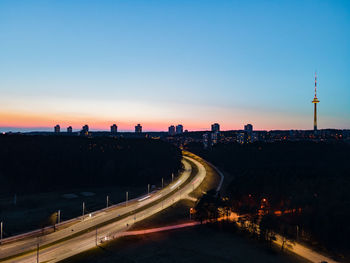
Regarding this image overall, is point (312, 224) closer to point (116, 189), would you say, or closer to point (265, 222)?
point (265, 222)

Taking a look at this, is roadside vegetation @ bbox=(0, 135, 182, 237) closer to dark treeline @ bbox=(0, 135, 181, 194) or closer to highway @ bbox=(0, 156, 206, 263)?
dark treeline @ bbox=(0, 135, 181, 194)

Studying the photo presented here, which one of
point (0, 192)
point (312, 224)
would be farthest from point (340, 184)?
point (0, 192)

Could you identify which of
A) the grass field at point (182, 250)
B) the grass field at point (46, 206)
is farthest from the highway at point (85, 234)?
the grass field at point (46, 206)

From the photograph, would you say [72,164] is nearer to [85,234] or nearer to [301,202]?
[85,234]

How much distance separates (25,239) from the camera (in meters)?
47.9

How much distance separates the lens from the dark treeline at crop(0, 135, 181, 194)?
102m

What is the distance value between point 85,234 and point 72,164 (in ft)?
234

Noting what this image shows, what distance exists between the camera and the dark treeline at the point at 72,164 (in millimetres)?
101562

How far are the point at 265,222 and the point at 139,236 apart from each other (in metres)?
25.2

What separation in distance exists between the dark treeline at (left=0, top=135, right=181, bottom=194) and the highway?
3824cm

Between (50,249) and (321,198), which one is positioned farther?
(321,198)

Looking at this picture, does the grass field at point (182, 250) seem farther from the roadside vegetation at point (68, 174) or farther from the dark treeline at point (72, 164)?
the dark treeline at point (72, 164)

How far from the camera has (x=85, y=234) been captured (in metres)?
50.7

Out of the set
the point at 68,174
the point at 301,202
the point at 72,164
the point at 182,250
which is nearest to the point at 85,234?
the point at 182,250
